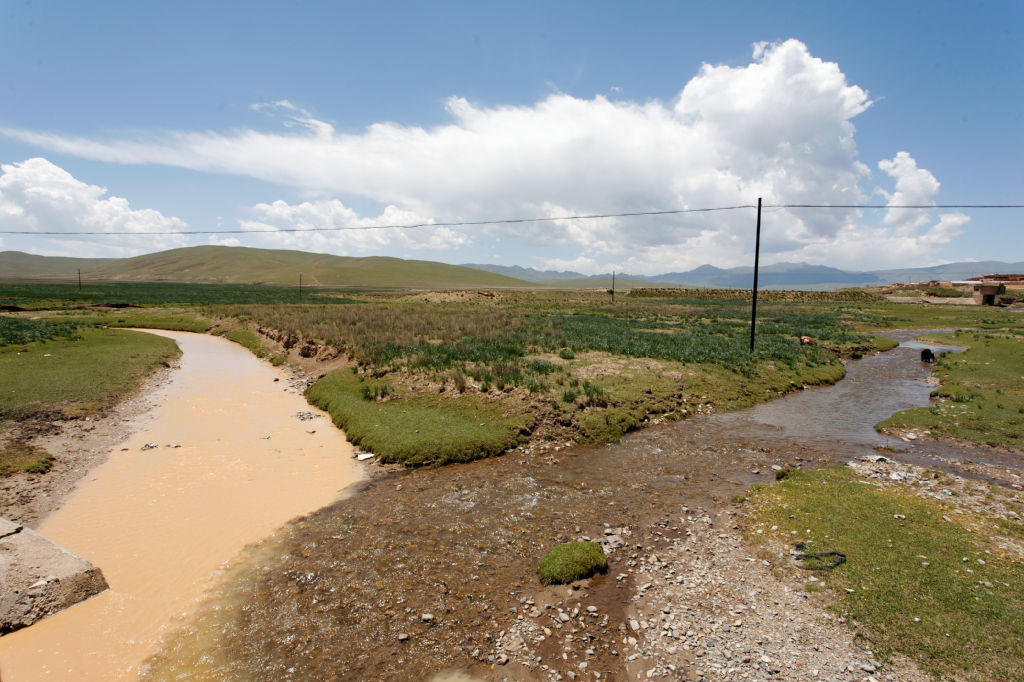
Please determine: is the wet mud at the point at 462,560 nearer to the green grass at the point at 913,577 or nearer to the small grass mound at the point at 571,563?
the small grass mound at the point at 571,563

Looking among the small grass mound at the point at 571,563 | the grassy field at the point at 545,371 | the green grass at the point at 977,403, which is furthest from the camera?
the grassy field at the point at 545,371

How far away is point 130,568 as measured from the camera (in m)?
11.1

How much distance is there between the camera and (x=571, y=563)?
10492 millimetres

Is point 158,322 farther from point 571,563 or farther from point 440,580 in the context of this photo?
point 571,563

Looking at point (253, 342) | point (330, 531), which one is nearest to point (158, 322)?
point (253, 342)

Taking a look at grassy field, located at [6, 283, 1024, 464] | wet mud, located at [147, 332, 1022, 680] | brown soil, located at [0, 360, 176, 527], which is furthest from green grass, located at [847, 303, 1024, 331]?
brown soil, located at [0, 360, 176, 527]

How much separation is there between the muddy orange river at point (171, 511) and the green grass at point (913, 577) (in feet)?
43.9

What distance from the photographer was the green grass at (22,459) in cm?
1573

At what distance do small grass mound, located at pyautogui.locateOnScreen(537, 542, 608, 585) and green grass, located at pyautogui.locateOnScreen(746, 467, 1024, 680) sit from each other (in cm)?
465

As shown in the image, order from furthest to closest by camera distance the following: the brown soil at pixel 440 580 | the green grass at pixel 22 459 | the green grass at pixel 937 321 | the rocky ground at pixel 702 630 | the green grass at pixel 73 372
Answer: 1. the green grass at pixel 937 321
2. the green grass at pixel 73 372
3. the green grass at pixel 22 459
4. the brown soil at pixel 440 580
5. the rocky ground at pixel 702 630

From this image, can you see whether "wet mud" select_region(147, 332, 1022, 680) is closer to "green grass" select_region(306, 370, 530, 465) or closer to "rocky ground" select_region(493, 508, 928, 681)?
"rocky ground" select_region(493, 508, 928, 681)

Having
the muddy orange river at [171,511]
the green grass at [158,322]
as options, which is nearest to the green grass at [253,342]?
the green grass at [158,322]

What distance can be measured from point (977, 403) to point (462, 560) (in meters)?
27.3

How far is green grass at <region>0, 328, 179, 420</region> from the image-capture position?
2117cm
